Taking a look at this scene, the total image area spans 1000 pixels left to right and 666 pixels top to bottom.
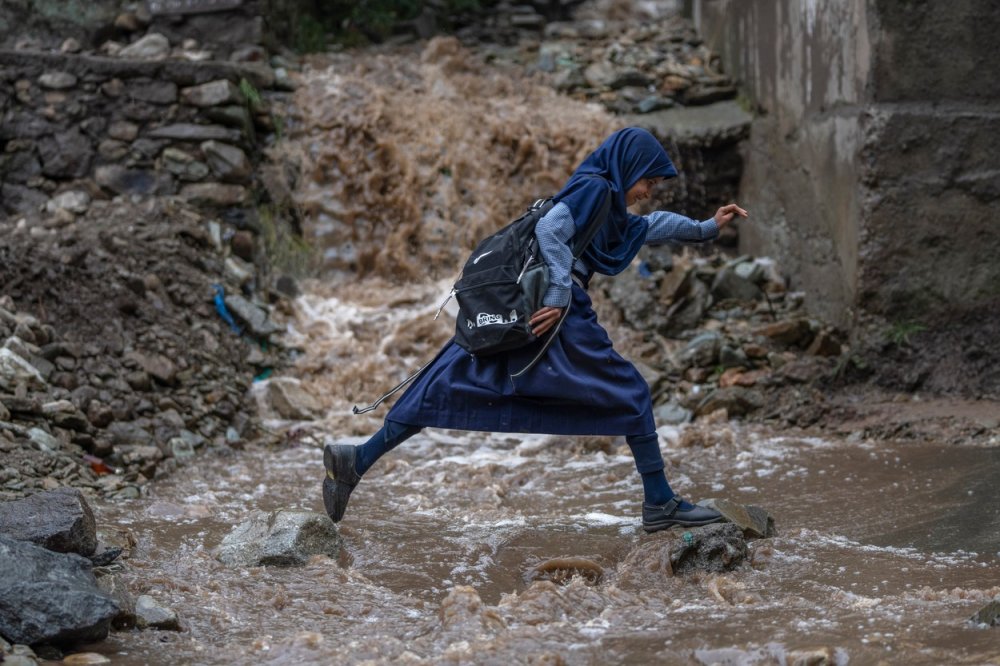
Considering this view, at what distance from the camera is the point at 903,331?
6.92 m

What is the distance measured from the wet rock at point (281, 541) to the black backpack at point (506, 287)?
86 centimetres

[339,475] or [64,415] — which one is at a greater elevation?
[339,475]

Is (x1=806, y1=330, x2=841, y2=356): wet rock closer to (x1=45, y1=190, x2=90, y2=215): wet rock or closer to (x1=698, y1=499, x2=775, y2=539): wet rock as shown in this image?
(x1=698, y1=499, x2=775, y2=539): wet rock

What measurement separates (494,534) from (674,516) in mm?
751

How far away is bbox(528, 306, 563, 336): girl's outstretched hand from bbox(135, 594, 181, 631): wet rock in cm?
155

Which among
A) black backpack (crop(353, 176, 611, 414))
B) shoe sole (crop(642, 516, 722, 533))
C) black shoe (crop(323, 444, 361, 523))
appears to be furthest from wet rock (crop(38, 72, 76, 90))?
shoe sole (crop(642, 516, 722, 533))

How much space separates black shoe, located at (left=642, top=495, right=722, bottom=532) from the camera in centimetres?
427

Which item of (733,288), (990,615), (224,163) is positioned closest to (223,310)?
(224,163)

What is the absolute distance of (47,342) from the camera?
21.6 feet

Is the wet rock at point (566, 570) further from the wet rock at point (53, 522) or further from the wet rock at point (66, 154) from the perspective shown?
the wet rock at point (66, 154)

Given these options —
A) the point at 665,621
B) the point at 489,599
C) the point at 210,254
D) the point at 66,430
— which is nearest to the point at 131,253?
the point at 210,254

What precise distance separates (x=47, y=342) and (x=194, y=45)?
4563 mm

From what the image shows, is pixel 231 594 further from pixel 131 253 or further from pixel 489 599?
pixel 131 253

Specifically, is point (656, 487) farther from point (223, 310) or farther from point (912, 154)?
point (223, 310)
